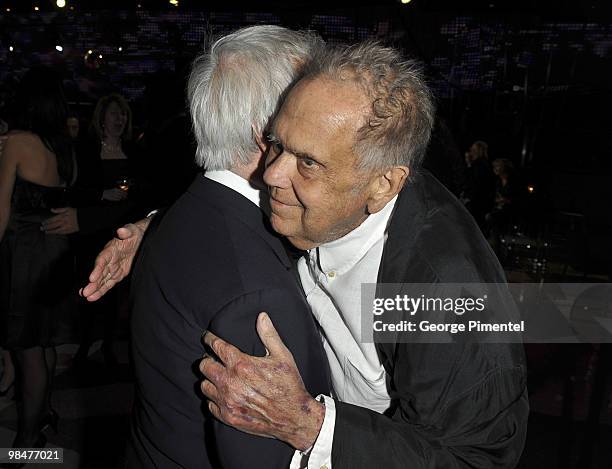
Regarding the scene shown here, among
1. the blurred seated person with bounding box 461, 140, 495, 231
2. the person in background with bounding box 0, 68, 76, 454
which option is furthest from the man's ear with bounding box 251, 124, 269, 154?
the blurred seated person with bounding box 461, 140, 495, 231

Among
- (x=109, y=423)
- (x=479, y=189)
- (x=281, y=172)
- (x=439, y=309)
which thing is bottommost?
(x=109, y=423)

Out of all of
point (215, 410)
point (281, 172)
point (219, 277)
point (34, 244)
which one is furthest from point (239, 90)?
point (34, 244)

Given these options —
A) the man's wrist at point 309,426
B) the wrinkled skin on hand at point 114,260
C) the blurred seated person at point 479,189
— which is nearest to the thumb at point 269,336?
the man's wrist at point 309,426

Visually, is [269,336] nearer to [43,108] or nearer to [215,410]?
[215,410]

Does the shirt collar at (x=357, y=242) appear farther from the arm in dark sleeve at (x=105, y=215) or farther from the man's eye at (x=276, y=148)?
the arm in dark sleeve at (x=105, y=215)

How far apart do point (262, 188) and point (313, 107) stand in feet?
0.95

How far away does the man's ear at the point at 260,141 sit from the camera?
1.37 metres

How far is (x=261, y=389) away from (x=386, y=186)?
0.48 meters

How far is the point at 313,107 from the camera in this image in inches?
46.2

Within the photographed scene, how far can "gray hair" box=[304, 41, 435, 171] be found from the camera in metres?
1.18

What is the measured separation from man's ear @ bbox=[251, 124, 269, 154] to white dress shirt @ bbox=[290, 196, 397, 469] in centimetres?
26

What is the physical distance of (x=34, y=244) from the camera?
10.3 feet

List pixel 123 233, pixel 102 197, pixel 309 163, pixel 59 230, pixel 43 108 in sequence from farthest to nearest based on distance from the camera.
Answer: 1. pixel 102 197
2. pixel 59 230
3. pixel 43 108
4. pixel 123 233
5. pixel 309 163

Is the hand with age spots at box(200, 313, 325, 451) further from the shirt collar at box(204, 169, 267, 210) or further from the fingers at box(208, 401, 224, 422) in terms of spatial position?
the shirt collar at box(204, 169, 267, 210)
